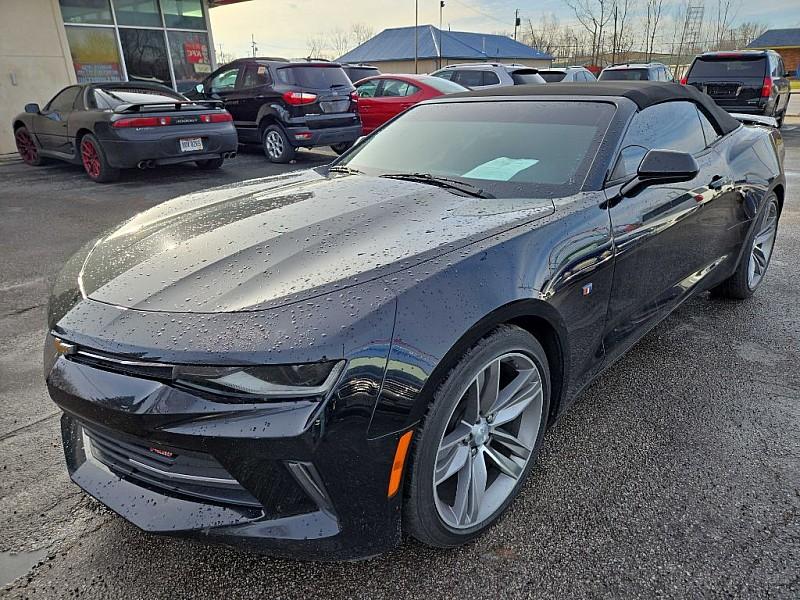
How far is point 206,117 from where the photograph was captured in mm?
7871

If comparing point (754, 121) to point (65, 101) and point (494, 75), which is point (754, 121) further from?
point (494, 75)

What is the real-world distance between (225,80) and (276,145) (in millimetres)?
1796

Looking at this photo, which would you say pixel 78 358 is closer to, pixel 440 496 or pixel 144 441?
pixel 144 441

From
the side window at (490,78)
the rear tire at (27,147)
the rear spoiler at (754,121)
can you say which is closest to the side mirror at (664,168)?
the rear spoiler at (754,121)

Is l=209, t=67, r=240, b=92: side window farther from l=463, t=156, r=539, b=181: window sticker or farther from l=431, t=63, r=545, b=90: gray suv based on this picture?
l=463, t=156, r=539, b=181: window sticker

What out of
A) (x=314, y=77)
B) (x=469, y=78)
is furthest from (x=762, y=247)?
(x=469, y=78)

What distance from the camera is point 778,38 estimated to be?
2283 inches

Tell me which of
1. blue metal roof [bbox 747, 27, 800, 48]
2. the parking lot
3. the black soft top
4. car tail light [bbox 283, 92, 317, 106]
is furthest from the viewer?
blue metal roof [bbox 747, 27, 800, 48]

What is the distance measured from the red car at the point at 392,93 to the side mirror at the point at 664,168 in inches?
320

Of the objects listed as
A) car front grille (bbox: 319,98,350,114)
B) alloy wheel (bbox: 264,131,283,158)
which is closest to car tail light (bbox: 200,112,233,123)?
alloy wheel (bbox: 264,131,283,158)

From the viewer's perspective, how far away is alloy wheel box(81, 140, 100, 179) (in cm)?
798

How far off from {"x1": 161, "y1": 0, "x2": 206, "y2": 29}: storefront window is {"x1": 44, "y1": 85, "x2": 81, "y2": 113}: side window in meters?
Result: 6.07

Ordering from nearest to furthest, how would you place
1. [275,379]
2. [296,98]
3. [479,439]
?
[275,379], [479,439], [296,98]

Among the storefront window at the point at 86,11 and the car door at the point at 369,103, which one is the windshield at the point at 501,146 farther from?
the storefront window at the point at 86,11
